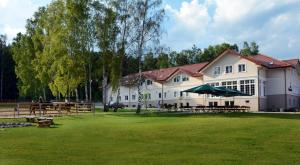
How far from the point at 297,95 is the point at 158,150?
51115 millimetres

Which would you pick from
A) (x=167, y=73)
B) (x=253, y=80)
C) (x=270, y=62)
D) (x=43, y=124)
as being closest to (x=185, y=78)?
(x=167, y=73)

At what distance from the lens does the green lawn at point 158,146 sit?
→ 1301cm

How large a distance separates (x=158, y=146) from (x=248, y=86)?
4338cm

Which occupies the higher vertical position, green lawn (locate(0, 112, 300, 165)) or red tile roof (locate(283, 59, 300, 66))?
red tile roof (locate(283, 59, 300, 66))

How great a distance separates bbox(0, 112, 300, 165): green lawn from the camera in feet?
42.7

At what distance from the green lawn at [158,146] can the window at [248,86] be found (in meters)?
34.8

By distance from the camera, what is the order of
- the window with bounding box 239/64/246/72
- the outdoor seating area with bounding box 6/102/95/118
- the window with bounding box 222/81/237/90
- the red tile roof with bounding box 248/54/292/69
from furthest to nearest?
the window with bounding box 222/81/237/90 → the window with bounding box 239/64/246/72 → the red tile roof with bounding box 248/54/292/69 → the outdoor seating area with bounding box 6/102/95/118

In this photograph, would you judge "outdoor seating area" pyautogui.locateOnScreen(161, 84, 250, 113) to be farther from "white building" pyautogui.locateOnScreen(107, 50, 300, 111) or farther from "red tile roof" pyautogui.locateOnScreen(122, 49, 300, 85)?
"white building" pyautogui.locateOnScreen(107, 50, 300, 111)

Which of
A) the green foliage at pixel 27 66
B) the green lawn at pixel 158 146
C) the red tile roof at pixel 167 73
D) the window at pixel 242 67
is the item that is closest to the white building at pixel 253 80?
the window at pixel 242 67

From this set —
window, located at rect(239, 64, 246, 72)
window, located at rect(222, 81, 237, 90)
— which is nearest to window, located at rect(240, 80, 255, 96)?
window, located at rect(222, 81, 237, 90)

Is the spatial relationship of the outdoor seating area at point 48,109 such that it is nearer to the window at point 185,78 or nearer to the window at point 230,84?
the window at point 230,84

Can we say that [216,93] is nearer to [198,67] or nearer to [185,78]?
[185,78]

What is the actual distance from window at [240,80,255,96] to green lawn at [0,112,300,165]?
34816mm

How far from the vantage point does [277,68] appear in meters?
58.3
